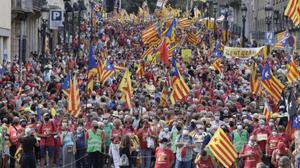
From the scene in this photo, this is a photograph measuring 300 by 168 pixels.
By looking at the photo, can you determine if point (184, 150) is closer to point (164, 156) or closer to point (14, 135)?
point (164, 156)

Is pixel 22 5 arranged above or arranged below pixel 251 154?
above

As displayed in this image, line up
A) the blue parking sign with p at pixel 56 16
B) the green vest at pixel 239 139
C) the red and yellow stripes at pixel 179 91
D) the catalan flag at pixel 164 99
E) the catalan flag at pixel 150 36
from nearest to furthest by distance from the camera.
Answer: the green vest at pixel 239 139
the red and yellow stripes at pixel 179 91
the catalan flag at pixel 164 99
the catalan flag at pixel 150 36
the blue parking sign with p at pixel 56 16

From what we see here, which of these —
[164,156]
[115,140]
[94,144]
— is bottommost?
[94,144]

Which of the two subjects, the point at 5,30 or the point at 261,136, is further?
the point at 5,30

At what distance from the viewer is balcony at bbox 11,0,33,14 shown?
60225 millimetres

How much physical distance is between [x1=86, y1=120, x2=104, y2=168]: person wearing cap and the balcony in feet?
Answer: 111

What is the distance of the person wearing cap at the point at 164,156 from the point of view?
2420 cm

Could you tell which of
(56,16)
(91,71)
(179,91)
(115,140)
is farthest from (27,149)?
(56,16)

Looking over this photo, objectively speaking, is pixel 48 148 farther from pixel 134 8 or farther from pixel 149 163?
pixel 134 8

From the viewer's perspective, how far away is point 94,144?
26797 millimetres

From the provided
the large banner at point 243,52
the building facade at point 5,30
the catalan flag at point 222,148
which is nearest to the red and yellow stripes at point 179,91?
the catalan flag at point 222,148

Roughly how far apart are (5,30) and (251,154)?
35876 mm

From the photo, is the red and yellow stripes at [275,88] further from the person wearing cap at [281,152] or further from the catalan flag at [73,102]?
the person wearing cap at [281,152]

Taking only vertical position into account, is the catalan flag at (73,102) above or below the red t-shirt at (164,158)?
above
